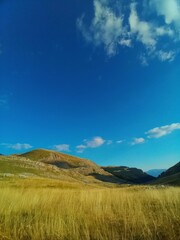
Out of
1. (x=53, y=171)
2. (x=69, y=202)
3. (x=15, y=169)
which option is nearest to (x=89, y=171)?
(x=53, y=171)

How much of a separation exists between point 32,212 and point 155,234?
4.78 metres

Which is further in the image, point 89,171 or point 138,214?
point 89,171

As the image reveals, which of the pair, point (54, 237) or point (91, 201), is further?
point (91, 201)

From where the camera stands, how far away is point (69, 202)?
1052cm

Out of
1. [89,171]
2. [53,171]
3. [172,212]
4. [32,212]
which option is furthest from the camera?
[89,171]

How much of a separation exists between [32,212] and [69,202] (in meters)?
1.49

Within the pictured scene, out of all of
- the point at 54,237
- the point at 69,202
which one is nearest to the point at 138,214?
the point at 54,237

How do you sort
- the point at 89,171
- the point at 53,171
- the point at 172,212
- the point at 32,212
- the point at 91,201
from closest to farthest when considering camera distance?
the point at 172,212 → the point at 32,212 → the point at 91,201 → the point at 53,171 → the point at 89,171

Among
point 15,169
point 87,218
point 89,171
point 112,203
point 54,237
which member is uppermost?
point 89,171

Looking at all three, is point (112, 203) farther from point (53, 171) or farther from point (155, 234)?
point (53, 171)

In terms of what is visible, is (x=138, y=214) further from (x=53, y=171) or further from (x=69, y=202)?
(x=53, y=171)

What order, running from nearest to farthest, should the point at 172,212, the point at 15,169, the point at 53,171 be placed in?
the point at 172,212
the point at 15,169
the point at 53,171

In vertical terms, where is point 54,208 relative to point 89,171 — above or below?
below

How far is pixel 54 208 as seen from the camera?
9609 millimetres
